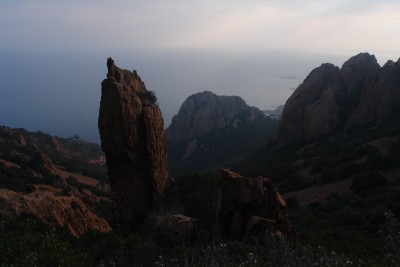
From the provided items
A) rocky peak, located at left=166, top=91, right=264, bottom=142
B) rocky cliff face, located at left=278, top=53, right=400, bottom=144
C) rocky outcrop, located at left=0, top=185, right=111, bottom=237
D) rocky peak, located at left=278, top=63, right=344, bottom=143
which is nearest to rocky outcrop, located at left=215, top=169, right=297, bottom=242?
rocky outcrop, located at left=0, top=185, right=111, bottom=237

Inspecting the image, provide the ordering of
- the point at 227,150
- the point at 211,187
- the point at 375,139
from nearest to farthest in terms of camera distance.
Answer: the point at 211,187 < the point at 375,139 < the point at 227,150

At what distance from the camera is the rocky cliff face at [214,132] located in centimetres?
5922

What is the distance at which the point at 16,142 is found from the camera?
4438cm

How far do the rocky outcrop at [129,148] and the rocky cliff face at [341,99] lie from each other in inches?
957

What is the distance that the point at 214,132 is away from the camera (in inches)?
2707

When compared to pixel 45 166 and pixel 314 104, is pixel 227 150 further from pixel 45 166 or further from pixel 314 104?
pixel 45 166

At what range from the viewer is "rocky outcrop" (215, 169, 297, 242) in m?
11.4

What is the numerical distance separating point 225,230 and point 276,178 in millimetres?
21378

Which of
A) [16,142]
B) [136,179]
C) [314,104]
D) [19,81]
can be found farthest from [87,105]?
[136,179]

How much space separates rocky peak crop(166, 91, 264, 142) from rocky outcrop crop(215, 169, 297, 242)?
57718 mm

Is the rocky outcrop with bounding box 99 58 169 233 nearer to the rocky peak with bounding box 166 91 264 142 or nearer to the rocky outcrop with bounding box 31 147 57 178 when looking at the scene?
the rocky outcrop with bounding box 31 147 57 178

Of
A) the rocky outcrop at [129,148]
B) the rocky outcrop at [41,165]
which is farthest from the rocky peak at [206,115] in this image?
the rocky outcrop at [129,148]

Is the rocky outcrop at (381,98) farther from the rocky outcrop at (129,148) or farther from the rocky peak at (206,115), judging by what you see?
the rocky peak at (206,115)

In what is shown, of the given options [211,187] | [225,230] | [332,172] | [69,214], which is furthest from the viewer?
[332,172]
